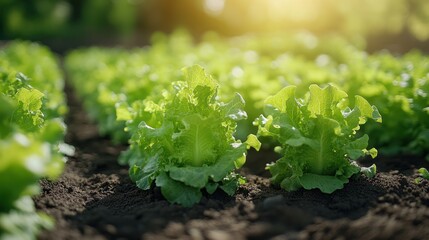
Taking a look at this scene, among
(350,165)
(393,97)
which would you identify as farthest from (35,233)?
(393,97)

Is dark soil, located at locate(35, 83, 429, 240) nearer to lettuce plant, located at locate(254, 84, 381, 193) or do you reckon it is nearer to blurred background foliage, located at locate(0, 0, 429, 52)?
lettuce plant, located at locate(254, 84, 381, 193)

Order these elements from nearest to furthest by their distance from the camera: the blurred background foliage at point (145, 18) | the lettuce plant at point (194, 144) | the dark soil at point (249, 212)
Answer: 1. the dark soil at point (249, 212)
2. the lettuce plant at point (194, 144)
3. the blurred background foliage at point (145, 18)

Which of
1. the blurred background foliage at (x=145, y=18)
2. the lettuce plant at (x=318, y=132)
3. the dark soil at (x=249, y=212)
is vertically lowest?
the dark soil at (x=249, y=212)

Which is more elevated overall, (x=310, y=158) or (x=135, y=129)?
(x=135, y=129)

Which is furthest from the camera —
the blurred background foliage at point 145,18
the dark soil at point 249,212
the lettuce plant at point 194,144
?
the blurred background foliage at point 145,18

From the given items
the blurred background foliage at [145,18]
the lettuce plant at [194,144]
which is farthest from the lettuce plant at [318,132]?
the blurred background foliage at [145,18]

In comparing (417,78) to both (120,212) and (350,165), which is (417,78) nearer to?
(350,165)

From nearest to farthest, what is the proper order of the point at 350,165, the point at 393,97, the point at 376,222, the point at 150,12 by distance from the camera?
the point at 376,222 → the point at 350,165 → the point at 393,97 → the point at 150,12

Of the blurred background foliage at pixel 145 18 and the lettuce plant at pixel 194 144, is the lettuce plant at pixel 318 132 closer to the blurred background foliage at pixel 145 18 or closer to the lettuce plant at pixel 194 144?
the lettuce plant at pixel 194 144
